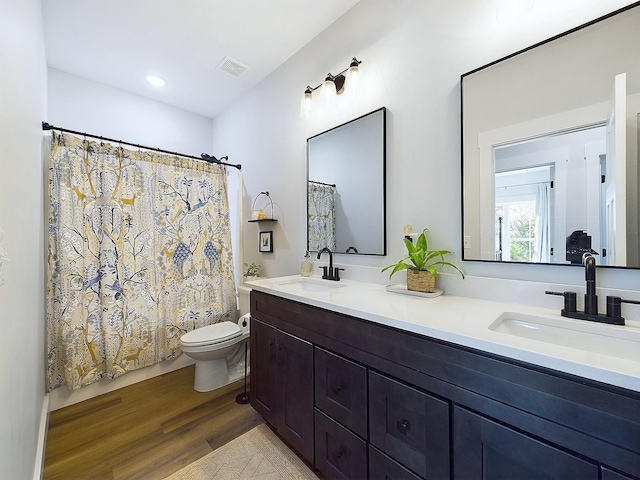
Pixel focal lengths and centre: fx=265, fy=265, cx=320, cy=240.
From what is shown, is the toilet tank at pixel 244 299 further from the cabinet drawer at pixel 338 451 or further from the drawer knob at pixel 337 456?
the drawer knob at pixel 337 456

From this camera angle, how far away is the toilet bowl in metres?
1.98

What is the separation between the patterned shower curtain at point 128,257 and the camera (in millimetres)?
1882

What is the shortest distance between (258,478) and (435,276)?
1337mm

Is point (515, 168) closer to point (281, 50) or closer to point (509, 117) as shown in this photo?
point (509, 117)

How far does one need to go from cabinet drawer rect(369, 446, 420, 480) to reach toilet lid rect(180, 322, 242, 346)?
4.56ft

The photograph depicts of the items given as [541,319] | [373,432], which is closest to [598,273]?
[541,319]

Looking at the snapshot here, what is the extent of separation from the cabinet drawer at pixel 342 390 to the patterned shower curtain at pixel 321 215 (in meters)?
0.90

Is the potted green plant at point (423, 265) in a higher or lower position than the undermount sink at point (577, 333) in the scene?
higher

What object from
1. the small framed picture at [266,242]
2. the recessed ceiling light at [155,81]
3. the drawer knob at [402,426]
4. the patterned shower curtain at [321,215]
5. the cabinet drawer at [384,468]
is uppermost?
the recessed ceiling light at [155,81]

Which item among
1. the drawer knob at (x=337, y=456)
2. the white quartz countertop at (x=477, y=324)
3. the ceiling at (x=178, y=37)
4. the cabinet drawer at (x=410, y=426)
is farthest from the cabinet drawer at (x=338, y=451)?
the ceiling at (x=178, y=37)

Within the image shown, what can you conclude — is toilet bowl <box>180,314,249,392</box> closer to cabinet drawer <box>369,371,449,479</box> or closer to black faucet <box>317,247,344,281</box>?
black faucet <box>317,247,344,281</box>

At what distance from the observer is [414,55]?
4.86 ft

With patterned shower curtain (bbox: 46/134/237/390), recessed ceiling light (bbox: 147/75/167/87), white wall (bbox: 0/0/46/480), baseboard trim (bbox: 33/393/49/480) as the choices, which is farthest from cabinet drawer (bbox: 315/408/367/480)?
recessed ceiling light (bbox: 147/75/167/87)

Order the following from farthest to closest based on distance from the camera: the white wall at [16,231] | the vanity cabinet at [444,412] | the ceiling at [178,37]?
1. the ceiling at [178,37]
2. the white wall at [16,231]
3. the vanity cabinet at [444,412]
